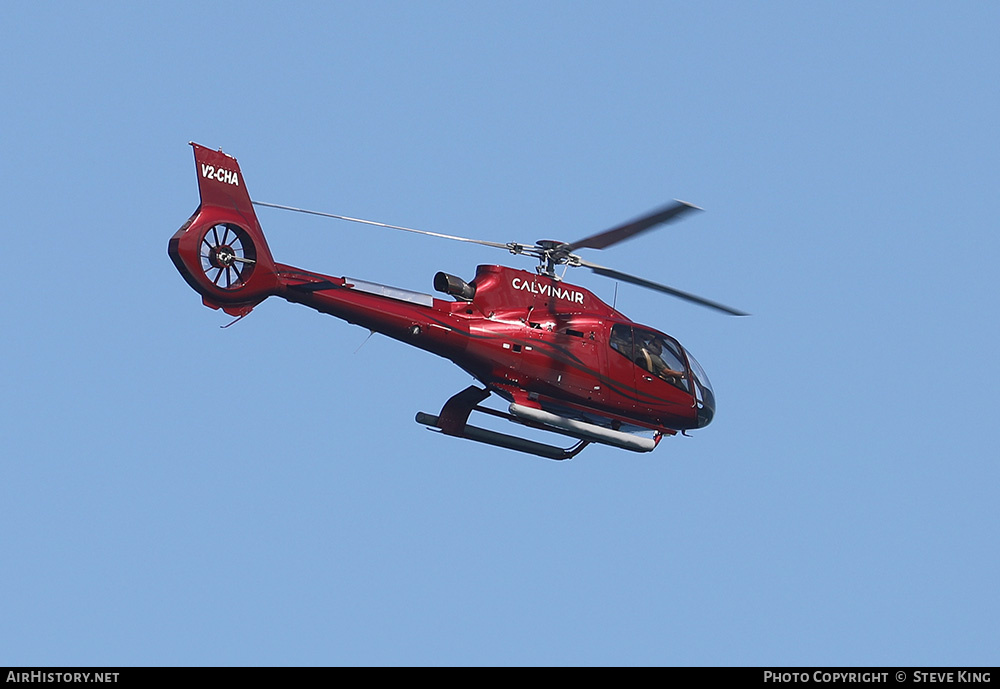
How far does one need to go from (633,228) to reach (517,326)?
3799 millimetres

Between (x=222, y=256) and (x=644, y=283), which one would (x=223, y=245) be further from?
(x=644, y=283)

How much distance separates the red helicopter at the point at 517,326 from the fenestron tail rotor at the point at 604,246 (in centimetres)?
3

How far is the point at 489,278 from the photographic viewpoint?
33.9 metres

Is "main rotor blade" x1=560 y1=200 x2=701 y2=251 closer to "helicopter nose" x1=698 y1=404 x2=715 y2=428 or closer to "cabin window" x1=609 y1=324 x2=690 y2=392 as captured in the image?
"cabin window" x1=609 y1=324 x2=690 y2=392

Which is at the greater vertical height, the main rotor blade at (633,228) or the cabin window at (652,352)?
the main rotor blade at (633,228)

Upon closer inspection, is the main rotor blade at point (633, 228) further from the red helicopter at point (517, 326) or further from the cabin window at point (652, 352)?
the cabin window at point (652, 352)

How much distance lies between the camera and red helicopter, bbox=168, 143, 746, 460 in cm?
3003

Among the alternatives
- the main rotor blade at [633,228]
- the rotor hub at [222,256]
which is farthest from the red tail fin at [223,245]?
the main rotor blade at [633,228]

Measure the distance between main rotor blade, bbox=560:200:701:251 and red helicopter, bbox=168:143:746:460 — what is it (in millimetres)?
32

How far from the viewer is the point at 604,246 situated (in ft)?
108

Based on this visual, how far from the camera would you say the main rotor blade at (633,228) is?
98.7 feet

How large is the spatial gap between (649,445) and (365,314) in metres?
7.90
